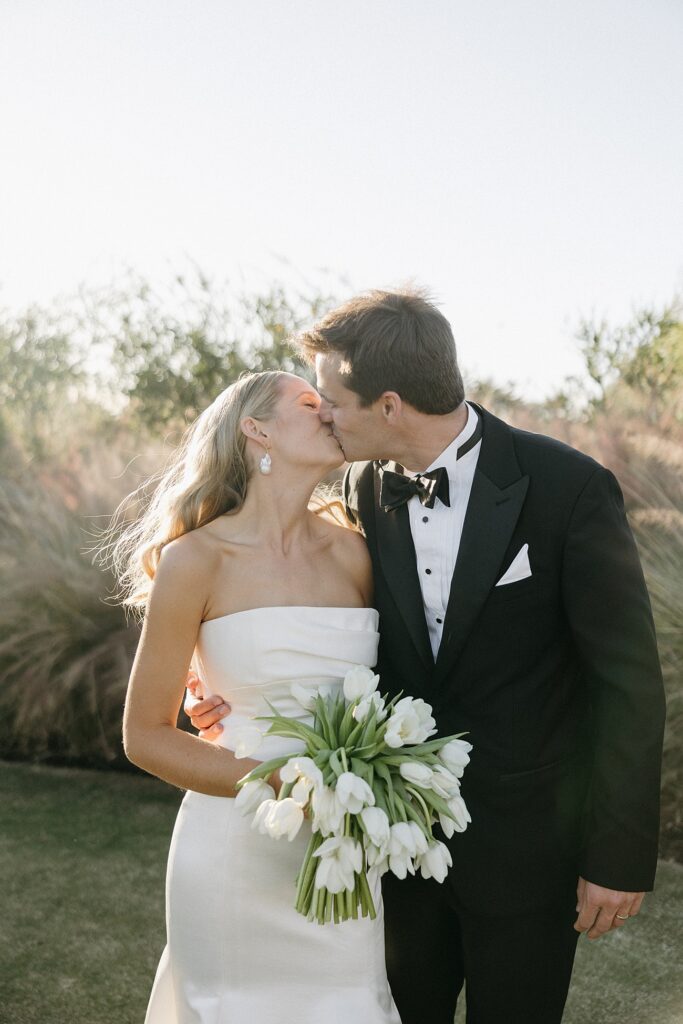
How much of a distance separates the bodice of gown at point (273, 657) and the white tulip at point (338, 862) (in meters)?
0.44

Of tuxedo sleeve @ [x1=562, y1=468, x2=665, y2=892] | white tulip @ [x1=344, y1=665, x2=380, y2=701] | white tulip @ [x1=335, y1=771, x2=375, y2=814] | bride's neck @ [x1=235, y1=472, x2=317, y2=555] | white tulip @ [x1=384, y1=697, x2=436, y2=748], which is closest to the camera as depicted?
white tulip @ [x1=335, y1=771, x2=375, y2=814]

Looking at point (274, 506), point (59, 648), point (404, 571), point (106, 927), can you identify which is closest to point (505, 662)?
point (404, 571)

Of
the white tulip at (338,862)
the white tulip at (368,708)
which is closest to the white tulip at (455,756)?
the white tulip at (368,708)

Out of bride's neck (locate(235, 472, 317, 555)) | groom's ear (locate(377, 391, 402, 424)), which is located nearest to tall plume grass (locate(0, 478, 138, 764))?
bride's neck (locate(235, 472, 317, 555))

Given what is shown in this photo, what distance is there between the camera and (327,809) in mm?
1935

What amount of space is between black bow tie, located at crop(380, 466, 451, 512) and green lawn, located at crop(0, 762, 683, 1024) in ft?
7.09

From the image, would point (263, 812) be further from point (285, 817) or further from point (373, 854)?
point (373, 854)

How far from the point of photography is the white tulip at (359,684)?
214 cm

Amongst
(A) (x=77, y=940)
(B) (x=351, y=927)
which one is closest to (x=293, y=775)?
(B) (x=351, y=927)

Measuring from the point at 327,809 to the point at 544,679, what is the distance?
74cm

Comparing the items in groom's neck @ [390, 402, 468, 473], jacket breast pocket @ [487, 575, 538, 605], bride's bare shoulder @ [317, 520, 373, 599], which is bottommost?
bride's bare shoulder @ [317, 520, 373, 599]

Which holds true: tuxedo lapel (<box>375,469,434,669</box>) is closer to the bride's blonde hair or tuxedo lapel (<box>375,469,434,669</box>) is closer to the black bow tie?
the black bow tie

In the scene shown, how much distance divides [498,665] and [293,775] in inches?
26.0

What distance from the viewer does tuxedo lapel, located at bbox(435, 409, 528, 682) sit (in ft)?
7.72
